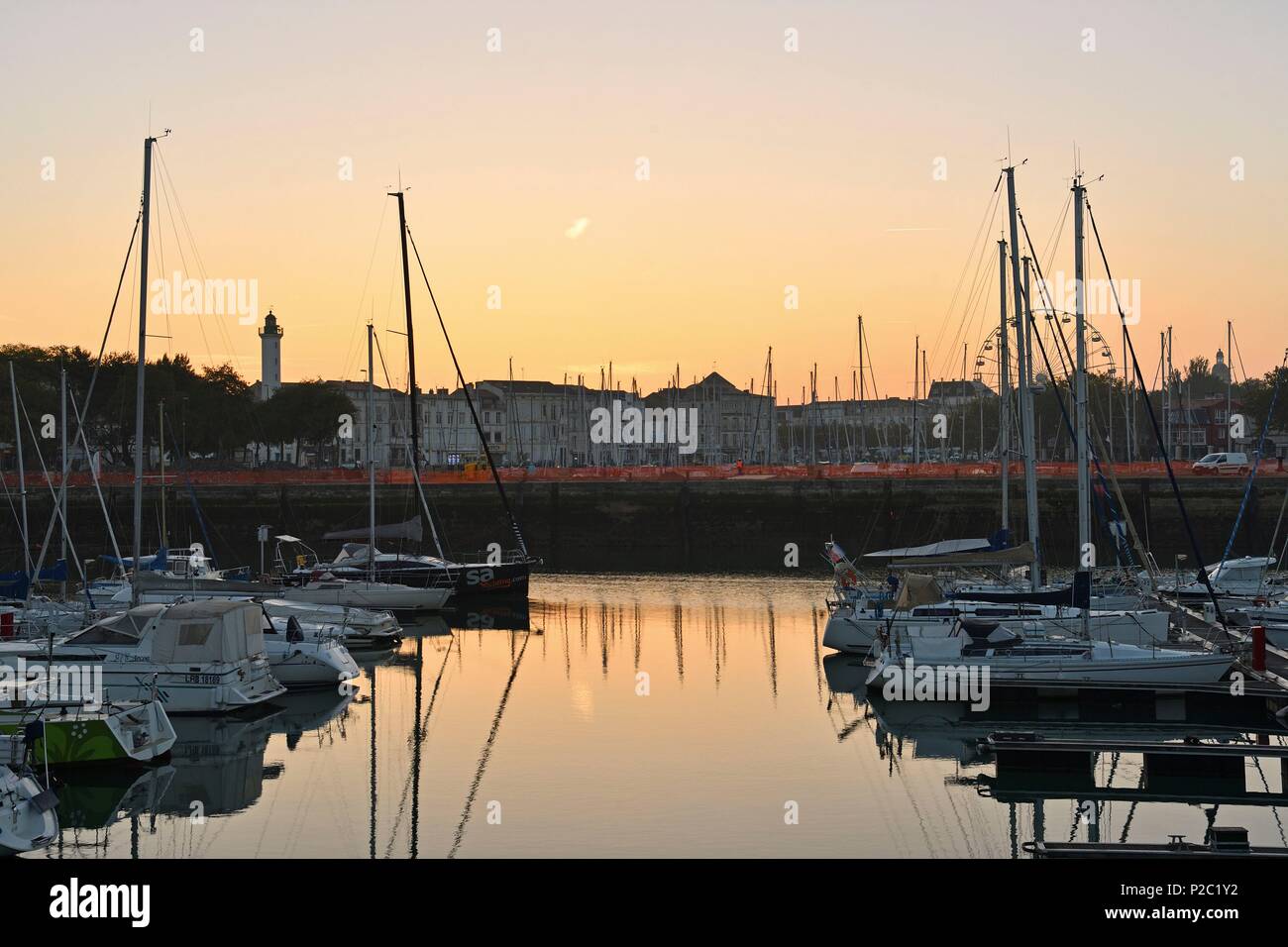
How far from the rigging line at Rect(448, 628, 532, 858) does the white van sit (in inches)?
2074

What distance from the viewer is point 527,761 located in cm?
2638

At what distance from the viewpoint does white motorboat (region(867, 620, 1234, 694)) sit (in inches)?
1162

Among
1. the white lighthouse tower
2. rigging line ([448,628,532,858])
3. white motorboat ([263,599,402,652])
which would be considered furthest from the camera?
the white lighthouse tower

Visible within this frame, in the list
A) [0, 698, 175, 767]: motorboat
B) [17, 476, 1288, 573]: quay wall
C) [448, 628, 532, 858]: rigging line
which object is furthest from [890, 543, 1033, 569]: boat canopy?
[17, 476, 1288, 573]: quay wall

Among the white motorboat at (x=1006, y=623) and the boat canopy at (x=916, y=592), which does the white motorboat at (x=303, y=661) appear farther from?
the boat canopy at (x=916, y=592)

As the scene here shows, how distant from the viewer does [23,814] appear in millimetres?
18609

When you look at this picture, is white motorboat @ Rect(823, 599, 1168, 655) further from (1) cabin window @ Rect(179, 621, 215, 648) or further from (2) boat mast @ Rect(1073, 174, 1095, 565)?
(1) cabin window @ Rect(179, 621, 215, 648)

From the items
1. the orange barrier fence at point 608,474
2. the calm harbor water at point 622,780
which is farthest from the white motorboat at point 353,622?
the orange barrier fence at point 608,474
